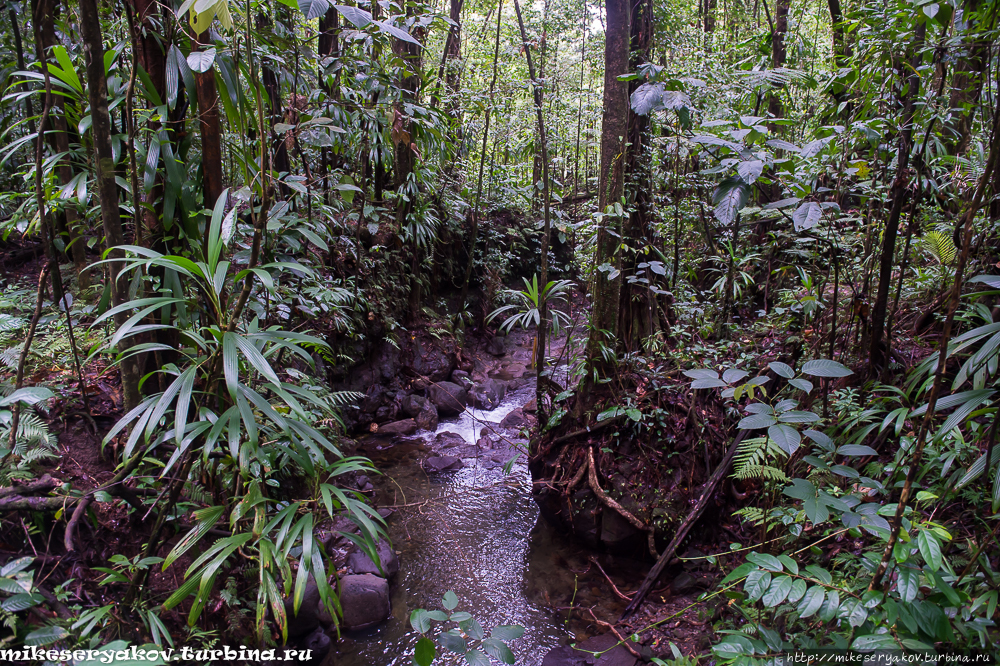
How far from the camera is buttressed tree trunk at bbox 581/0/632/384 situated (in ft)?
10.3

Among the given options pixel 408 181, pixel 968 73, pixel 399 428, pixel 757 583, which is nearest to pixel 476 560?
pixel 399 428

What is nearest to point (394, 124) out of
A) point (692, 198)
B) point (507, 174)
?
point (692, 198)

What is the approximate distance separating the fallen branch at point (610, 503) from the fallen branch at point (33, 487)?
9.46ft

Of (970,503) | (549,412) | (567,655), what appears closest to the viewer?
(970,503)

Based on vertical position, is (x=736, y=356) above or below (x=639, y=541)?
above

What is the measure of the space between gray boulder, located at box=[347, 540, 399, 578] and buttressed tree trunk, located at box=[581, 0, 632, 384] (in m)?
1.79

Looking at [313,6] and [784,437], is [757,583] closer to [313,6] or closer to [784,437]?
[784,437]

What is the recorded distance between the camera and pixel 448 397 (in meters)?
6.00

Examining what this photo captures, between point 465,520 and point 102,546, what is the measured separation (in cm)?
240

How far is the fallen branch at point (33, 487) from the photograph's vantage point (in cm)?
180

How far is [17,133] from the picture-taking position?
3.55m

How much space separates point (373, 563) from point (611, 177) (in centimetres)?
319

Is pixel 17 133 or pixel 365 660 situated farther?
pixel 17 133

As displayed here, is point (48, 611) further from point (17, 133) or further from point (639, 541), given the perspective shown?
point (17, 133)
